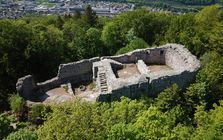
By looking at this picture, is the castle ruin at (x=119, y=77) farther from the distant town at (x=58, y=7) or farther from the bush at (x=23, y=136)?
the distant town at (x=58, y=7)

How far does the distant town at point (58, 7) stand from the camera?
14638 centimetres

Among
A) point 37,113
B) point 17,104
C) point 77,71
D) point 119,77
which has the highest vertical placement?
point 119,77

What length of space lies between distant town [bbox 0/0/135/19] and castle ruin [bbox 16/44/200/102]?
107 metres

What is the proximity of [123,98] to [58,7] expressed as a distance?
13392 cm

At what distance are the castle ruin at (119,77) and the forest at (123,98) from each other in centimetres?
86

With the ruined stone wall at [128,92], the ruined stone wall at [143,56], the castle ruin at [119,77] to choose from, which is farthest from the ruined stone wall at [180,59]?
the ruined stone wall at [128,92]

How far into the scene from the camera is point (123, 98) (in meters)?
30.4

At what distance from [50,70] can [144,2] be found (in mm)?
130061

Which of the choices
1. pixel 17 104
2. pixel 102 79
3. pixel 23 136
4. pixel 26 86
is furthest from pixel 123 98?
pixel 26 86

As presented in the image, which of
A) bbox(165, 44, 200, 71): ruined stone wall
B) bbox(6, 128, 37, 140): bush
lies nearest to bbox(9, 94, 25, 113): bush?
bbox(6, 128, 37, 140): bush

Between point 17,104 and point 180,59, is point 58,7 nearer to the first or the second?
point 180,59

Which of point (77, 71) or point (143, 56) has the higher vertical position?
point (143, 56)

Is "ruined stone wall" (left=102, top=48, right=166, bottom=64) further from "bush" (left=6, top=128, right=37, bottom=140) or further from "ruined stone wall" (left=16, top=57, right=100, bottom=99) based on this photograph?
"bush" (left=6, top=128, right=37, bottom=140)

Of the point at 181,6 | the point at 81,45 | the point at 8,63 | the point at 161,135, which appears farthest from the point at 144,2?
the point at 161,135
